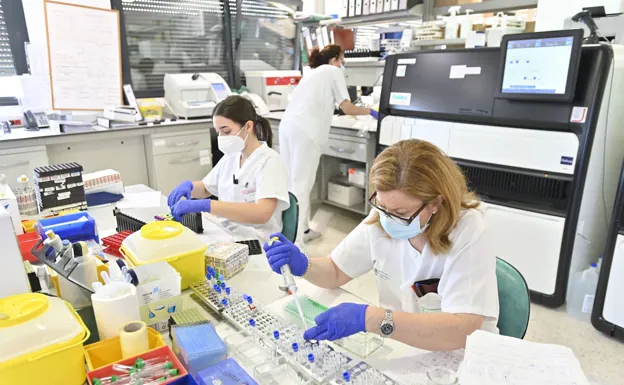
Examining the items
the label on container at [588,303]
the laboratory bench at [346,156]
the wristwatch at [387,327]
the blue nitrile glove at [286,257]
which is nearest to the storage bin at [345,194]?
the laboratory bench at [346,156]

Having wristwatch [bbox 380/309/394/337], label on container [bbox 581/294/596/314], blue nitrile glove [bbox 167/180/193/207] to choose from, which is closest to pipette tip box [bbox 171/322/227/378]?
wristwatch [bbox 380/309/394/337]

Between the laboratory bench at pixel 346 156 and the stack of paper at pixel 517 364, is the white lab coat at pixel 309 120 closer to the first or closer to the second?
the laboratory bench at pixel 346 156

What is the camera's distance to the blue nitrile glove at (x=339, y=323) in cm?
92

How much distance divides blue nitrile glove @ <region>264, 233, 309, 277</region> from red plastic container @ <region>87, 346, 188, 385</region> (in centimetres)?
37

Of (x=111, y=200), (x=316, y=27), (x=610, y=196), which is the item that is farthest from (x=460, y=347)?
(x=316, y=27)

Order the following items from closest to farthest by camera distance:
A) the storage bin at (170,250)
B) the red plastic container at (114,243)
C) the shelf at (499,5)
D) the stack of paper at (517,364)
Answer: the stack of paper at (517,364) → the storage bin at (170,250) → the red plastic container at (114,243) → the shelf at (499,5)

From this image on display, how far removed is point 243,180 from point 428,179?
1081 mm

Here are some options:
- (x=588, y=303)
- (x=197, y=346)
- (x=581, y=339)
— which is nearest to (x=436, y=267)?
(x=197, y=346)

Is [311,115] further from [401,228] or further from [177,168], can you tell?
[401,228]

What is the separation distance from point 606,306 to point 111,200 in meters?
2.32

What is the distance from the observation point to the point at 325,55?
3.17 meters

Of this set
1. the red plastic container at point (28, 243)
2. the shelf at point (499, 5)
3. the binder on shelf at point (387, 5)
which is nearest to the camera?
the red plastic container at point (28, 243)

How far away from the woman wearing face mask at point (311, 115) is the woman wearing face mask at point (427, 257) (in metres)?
1.96

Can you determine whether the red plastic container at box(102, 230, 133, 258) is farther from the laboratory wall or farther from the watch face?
the laboratory wall
